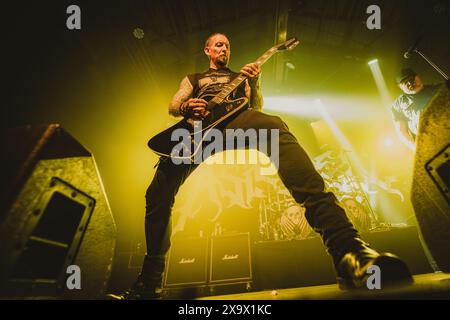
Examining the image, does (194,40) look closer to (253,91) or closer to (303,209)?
(253,91)

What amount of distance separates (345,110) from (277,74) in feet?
9.94

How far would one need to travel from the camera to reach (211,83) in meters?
2.67

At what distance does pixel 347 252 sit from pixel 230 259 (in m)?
3.25

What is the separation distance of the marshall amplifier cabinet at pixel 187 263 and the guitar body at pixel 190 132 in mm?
2709

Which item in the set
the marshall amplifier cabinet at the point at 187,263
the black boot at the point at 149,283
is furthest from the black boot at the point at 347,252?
the marshall amplifier cabinet at the point at 187,263

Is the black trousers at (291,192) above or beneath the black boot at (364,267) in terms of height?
above

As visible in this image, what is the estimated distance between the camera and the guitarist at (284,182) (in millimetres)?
1101

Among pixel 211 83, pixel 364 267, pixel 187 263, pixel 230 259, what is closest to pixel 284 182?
pixel 364 267

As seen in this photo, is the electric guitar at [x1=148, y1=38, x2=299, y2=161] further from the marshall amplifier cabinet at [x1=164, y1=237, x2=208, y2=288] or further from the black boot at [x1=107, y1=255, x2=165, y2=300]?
the marshall amplifier cabinet at [x1=164, y1=237, x2=208, y2=288]

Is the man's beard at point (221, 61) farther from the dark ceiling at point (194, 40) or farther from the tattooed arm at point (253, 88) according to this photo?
the dark ceiling at point (194, 40)

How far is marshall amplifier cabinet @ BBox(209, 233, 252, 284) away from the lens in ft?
12.9

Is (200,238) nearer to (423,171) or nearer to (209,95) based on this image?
(209,95)

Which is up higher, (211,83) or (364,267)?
(211,83)

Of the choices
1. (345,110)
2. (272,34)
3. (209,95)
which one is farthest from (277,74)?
(209,95)
